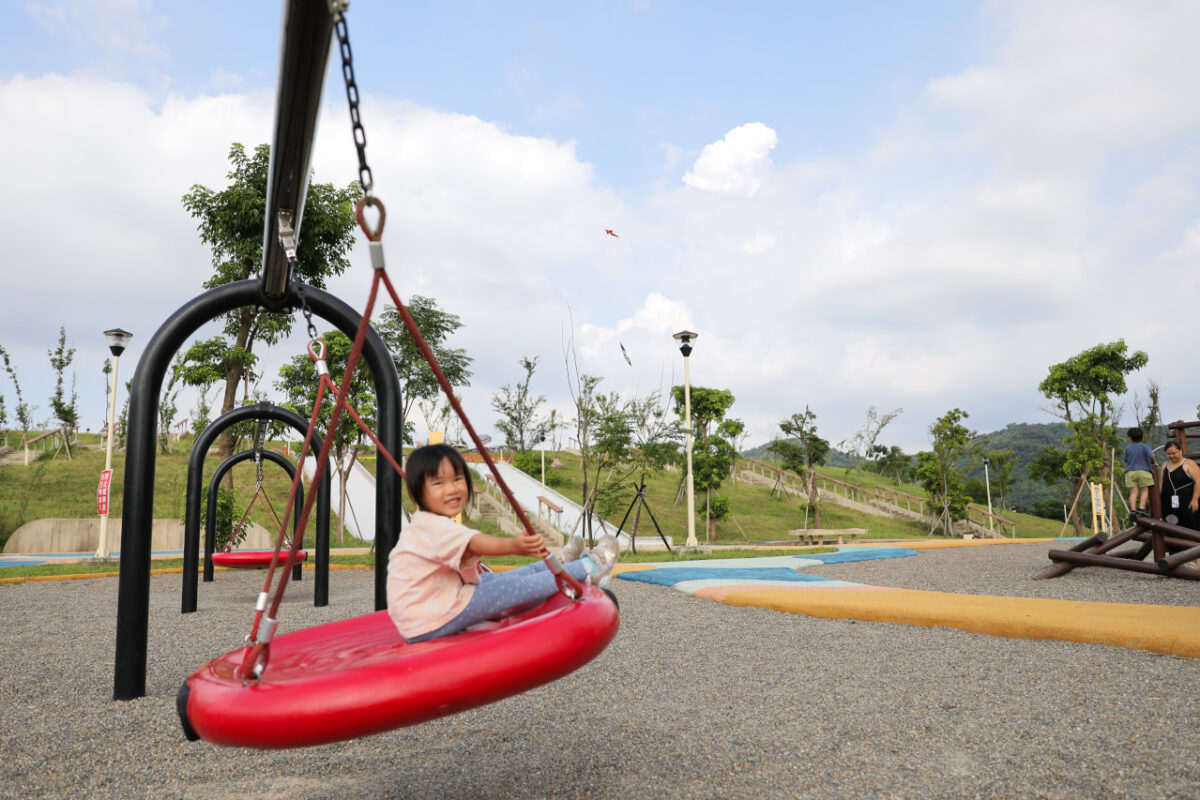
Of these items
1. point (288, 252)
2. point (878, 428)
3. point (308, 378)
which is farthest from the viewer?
point (878, 428)

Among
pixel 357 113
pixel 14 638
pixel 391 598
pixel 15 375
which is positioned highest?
pixel 15 375

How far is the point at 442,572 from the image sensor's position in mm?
2447

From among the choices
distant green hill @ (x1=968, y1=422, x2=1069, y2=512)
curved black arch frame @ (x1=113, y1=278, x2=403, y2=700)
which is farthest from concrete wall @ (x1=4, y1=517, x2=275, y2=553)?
distant green hill @ (x1=968, y1=422, x2=1069, y2=512)

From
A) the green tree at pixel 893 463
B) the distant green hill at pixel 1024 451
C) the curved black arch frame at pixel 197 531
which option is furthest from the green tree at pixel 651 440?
the distant green hill at pixel 1024 451

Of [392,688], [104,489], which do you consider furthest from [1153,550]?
[104,489]

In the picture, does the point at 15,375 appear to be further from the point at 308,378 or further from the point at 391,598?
the point at 391,598

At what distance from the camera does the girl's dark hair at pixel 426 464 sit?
8.22ft

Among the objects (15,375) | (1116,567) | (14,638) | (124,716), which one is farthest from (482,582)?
(15,375)

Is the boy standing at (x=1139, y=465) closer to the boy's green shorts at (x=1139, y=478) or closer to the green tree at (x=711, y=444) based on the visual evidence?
the boy's green shorts at (x=1139, y=478)

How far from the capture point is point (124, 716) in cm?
351

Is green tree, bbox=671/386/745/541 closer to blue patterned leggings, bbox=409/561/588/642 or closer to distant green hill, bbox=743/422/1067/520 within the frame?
blue patterned leggings, bbox=409/561/588/642

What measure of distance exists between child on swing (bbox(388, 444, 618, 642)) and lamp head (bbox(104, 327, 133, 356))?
13121 mm

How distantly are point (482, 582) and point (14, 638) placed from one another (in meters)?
5.52

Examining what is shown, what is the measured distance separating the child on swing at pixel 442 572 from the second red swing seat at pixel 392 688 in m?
0.32
